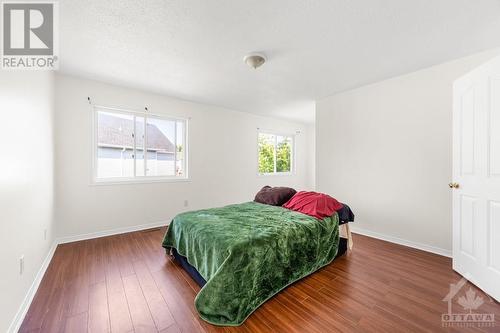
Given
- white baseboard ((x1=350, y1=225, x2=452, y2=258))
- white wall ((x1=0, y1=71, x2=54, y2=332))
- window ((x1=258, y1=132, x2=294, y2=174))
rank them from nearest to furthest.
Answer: white wall ((x1=0, y1=71, x2=54, y2=332)) < white baseboard ((x1=350, y1=225, x2=452, y2=258)) < window ((x1=258, y1=132, x2=294, y2=174))

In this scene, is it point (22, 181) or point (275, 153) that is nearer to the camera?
point (22, 181)

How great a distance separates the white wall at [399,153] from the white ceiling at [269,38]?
0.89 ft

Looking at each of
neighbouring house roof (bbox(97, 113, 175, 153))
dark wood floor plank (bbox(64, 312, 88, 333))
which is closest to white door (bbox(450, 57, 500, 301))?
dark wood floor plank (bbox(64, 312, 88, 333))

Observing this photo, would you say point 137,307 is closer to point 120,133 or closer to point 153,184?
point 153,184

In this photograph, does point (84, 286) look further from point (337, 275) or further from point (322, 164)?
point (322, 164)

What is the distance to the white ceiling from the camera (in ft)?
5.66

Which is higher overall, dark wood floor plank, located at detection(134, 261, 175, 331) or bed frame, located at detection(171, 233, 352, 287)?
bed frame, located at detection(171, 233, 352, 287)

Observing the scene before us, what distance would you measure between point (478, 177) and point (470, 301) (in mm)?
1122

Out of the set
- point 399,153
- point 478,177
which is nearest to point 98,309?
point 478,177

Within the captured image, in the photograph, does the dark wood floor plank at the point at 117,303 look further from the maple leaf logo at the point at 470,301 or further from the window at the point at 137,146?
the maple leaf logo at the point at 470,301

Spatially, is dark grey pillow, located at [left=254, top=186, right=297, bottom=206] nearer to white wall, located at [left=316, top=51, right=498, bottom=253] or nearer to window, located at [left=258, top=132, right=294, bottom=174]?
white wall, located at [left=316, top=51, right=498, bottom=253]

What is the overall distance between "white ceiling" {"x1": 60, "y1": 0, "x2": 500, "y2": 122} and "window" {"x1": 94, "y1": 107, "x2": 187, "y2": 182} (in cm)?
68

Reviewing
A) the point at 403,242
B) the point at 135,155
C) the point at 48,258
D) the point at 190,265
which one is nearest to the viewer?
the point at 190,265

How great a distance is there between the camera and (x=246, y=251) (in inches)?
64.3
